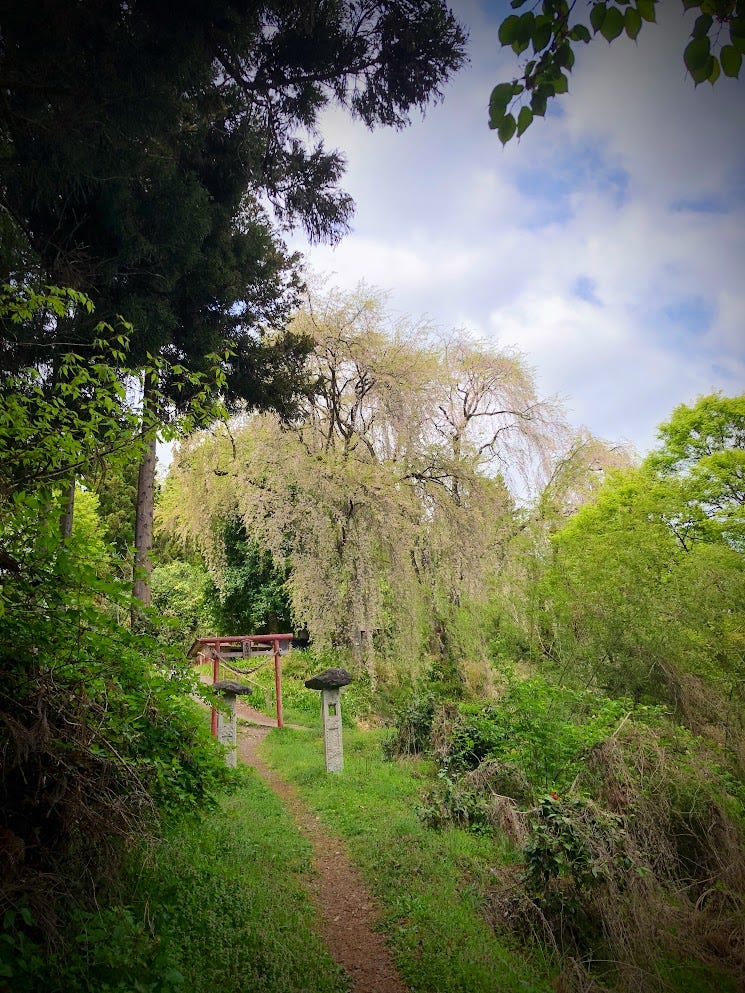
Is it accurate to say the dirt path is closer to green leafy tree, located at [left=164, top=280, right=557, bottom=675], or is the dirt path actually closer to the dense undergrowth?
the dense undergrowth

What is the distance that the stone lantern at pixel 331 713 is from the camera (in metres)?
8.77

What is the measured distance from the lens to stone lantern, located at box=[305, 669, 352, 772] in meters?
8.77

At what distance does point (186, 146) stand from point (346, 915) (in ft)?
25.7

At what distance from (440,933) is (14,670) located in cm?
388

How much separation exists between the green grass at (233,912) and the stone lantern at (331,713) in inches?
114

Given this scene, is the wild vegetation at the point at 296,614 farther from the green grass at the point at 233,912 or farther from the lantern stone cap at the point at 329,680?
the lantern stone cap at the point at 329,680

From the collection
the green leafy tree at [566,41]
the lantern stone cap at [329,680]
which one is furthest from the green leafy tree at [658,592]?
the green leafy tree at [566,41]

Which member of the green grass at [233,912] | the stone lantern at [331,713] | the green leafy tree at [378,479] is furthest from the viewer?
the green leafy tree at [378,479]

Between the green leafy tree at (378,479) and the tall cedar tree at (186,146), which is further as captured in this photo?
the green leafy tree at (378,479)

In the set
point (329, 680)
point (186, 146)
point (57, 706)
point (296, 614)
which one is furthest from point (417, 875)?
point (296, 614)

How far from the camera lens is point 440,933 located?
4566mm

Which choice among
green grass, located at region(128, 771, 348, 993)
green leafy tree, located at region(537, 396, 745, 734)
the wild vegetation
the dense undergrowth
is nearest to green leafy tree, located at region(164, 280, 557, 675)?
the wild vegetation

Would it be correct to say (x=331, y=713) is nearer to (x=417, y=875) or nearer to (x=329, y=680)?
(x=329, y=680)

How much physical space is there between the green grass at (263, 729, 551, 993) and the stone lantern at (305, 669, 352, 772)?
0.76ft
